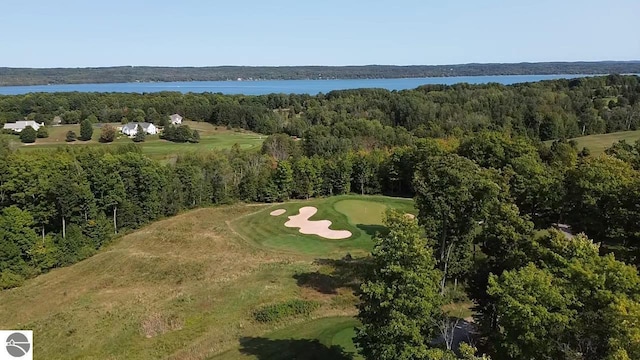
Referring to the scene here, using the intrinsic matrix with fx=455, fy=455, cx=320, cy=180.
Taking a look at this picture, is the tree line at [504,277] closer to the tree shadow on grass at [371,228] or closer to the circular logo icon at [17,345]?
the tree shadow on grass at [371,228]

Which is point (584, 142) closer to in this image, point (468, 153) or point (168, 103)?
point (468, 153)

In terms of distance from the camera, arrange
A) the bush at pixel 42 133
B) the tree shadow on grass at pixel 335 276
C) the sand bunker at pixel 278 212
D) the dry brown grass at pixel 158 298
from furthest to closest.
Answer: the bush at pixel 42 133 → the sand bunker at pixel 278 212 → the tree shadow on grass at pixel 335 276 → the dry brown grass at pixel 158 298

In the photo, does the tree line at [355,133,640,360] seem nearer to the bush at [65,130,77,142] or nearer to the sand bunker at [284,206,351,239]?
the sand bunker at [284,206,351,239]

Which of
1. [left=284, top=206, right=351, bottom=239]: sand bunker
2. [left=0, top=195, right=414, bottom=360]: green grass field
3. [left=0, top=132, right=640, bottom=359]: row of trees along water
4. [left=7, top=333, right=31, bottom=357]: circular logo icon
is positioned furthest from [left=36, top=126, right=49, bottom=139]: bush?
[left=7, top=333, right=31, bottom=357]: circular logo icon

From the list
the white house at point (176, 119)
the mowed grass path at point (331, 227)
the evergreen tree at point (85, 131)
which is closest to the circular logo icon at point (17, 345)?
the mowed grass path at point (331, 227)

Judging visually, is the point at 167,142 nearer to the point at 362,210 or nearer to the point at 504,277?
the point at 362,210

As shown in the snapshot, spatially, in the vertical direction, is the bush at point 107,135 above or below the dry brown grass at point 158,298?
above

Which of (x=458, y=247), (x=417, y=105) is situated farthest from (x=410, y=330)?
(x=417, y=105)
